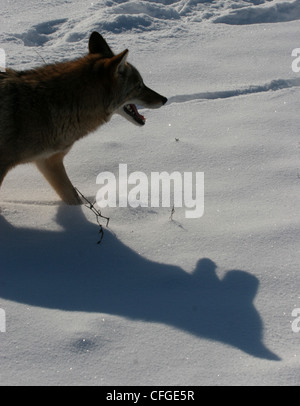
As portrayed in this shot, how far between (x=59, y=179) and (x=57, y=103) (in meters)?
0.65

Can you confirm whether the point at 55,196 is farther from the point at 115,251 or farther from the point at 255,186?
the point at 255,186

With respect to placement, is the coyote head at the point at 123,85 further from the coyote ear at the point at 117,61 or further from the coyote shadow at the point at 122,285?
the coyote shadow at the point at 122,285

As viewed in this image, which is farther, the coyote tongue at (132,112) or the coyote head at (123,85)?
the coyote tongue at (132,112)

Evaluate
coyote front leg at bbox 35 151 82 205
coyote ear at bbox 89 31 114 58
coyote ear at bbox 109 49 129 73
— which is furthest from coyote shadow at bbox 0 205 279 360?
coyote ear at bbox 89 31 114 58

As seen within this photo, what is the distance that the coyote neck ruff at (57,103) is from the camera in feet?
10.8
